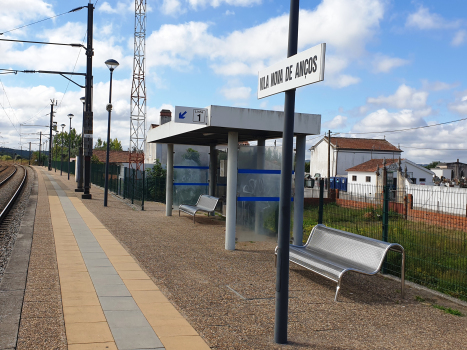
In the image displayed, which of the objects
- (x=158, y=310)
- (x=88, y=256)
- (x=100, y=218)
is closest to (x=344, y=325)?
(x=158, y=310)

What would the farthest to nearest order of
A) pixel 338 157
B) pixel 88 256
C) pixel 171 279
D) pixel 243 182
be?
1. pixel 338 157
2. pixel 243 182
3. pixel 88 256
4. pixel 171 279

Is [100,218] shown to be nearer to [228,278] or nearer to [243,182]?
[243,182]

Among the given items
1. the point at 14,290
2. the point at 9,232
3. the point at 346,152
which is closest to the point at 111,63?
the point at 9,232

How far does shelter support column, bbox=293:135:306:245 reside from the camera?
10.3m

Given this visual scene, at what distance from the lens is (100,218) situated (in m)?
14.8

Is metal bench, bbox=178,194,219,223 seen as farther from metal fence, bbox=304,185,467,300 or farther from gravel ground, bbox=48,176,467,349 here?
metal fence, bbox=304,185,467,300

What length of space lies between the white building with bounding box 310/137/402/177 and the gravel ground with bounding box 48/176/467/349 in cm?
5820

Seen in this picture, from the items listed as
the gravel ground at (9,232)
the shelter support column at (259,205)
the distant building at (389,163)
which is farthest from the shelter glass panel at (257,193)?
the distant building at (389,163)

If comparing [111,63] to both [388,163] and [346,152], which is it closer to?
[388,163]

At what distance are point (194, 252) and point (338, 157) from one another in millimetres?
59972

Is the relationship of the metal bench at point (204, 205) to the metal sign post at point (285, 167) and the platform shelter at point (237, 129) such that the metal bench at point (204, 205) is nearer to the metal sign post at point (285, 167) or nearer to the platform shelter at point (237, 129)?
the platform shelter at point (237, 129)

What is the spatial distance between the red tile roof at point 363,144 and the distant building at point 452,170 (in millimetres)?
6836

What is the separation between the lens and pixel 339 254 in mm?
7367

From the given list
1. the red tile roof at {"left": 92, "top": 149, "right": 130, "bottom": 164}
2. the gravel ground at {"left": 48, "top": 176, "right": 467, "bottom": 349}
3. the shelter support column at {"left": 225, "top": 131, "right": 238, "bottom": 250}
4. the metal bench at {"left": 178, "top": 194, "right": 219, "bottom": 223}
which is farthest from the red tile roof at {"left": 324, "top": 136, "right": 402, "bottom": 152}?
the gravel ground at {"left": 48, "top": 176, "right": 467, "bottom": 349}
